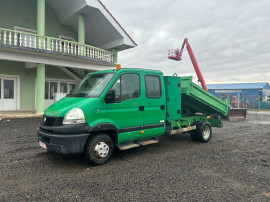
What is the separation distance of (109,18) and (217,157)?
40.7 feet

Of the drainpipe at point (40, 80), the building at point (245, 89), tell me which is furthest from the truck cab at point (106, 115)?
the building at point (245, 89)

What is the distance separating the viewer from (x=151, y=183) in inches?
143

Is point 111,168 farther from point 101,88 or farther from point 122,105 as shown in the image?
point 101,88

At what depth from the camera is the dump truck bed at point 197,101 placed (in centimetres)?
632

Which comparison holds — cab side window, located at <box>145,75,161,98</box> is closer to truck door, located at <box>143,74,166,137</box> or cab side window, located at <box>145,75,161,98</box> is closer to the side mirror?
truck door, located at <box>143,74,166,137</box>

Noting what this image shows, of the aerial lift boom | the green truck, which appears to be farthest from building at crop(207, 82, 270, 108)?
the green truck

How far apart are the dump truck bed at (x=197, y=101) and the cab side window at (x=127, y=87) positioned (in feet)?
6.54

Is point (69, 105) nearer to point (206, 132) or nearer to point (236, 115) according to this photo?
point (206, 132)

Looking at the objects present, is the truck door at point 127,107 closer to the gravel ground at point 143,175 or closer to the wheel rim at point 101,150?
the wheel rim at point 101,150

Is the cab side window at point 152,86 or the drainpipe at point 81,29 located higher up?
the drainpipe at point 81,29

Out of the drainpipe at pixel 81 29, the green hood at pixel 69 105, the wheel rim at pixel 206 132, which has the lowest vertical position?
the wheel rim at pixel 206 132

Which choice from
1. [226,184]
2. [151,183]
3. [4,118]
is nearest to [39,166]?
[151,183]

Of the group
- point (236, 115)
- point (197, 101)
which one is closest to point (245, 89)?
point (236, 115)

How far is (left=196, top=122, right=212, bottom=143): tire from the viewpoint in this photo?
6.93 meters
